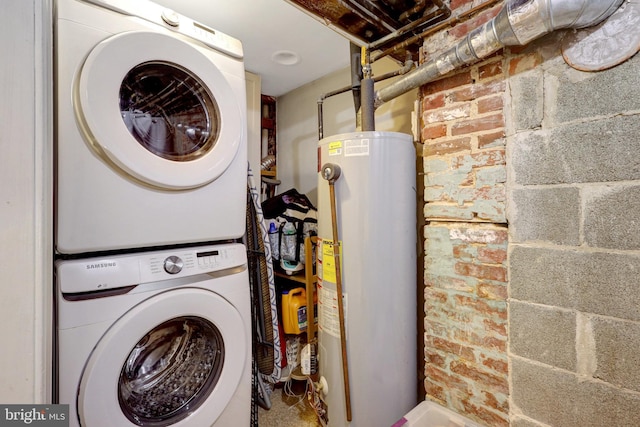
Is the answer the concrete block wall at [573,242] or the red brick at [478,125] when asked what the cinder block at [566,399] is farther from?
the red brick at [478,125]

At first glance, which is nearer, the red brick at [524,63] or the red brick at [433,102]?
the red brick at [524,63]

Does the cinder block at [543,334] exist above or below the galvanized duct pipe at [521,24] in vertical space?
below

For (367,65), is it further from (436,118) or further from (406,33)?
(436,118)

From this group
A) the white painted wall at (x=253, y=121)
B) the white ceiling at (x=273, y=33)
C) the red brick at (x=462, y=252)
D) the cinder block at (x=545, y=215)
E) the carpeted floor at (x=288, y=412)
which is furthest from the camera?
the white painted wall at (x=253, y=121)

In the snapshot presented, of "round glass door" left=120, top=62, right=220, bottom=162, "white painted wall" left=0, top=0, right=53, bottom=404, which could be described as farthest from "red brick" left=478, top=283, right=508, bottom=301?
"white painted wall" left=0, top=0, right=53, bottom=404

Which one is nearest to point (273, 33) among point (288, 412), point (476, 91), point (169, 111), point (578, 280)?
point (169, 111)

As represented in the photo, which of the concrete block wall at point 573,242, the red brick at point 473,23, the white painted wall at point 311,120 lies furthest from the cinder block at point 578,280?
the white painted wall at point 311,120

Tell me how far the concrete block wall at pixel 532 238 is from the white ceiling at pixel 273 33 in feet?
2.63

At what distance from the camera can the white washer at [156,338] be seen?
2.95 ft

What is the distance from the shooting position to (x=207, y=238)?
1229 millimetres

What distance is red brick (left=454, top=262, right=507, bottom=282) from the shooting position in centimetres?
114

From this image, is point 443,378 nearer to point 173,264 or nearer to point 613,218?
point 613,218

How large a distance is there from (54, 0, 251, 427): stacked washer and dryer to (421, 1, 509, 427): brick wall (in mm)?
886

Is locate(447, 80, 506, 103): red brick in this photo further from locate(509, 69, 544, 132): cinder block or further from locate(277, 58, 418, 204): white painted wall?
locate(277, 58, 418, 204): white painted wall
